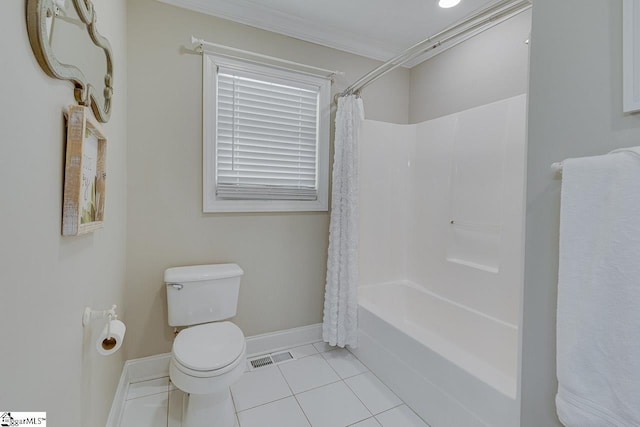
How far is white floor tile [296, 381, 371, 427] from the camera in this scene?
63.8 inches

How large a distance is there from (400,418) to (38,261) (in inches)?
71.4

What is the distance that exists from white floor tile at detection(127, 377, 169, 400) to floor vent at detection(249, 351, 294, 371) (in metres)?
0.56

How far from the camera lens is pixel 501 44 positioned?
2.05 metres

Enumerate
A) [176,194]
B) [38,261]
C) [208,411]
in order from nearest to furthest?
1. [38,261]
2. [208,411]
3. [176,194]

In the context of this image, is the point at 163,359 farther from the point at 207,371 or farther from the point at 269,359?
the point at 207,371

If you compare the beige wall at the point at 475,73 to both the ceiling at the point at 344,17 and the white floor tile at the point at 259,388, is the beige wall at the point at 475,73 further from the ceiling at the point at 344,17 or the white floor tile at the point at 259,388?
the white floor tile at the point at 259,388

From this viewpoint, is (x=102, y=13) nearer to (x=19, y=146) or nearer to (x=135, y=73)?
(x=135, y=73)

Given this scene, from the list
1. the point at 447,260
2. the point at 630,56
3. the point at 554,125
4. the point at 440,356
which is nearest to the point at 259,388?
the point at 440,356

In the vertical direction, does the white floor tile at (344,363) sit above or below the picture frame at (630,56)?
below

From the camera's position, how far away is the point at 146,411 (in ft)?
5.39

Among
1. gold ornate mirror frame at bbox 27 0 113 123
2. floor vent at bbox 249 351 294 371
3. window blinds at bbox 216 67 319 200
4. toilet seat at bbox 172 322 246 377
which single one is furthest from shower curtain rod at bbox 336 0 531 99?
floor vent at bbox 249 351 294 371

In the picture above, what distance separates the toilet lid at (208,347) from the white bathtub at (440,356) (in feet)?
3.13

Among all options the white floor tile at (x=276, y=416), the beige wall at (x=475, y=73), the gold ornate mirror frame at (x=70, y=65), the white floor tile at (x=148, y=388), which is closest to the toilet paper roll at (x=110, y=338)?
the gold ornate mirror frame at (x=70, y=65)

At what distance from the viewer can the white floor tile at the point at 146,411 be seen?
156cm
